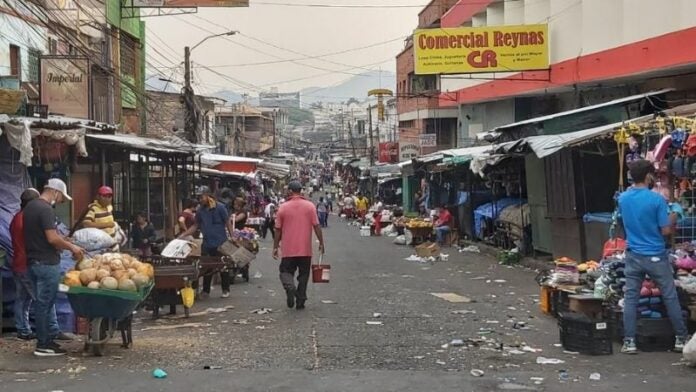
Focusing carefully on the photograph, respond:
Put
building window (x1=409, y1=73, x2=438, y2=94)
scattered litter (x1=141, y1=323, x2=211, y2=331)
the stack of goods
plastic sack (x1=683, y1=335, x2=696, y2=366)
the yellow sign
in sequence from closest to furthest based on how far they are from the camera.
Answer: plastic sack (x1=683, y1=335, x2=696, y2=366) < scattered litter (x1=141, y1=323, x2=211, y2=331) < the stack of goods < the yellow sign < building window (x1=409, y1=73, x2=438, y2=94)

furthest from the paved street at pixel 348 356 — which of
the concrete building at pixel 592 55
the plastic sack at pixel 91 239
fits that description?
the concrete building at pixel 592 55

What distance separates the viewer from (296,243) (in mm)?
12086

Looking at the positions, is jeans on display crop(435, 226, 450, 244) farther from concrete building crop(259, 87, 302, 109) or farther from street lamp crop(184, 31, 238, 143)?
concrete building crop(259, 87, 302, 109)

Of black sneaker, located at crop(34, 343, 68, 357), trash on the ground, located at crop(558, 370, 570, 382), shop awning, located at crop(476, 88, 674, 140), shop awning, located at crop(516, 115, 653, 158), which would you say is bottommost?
trash on the ground, located at crop(558, 370, 570, 382)

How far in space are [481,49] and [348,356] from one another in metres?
18.0

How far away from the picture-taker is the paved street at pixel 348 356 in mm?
7391

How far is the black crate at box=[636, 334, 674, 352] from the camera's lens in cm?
881

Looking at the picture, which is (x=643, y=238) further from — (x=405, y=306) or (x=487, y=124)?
(x=487, y=124)

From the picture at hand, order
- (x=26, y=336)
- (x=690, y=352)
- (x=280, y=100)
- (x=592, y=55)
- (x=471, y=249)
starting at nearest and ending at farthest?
1. (x=690, y=352)
2. (x=26, y=336)
3. (x=592, y=55)
4. (x=471, y=249)
5. (x=280, y=100)

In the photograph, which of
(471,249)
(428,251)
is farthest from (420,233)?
(428,251)

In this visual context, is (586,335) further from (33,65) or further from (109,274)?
(33,65)

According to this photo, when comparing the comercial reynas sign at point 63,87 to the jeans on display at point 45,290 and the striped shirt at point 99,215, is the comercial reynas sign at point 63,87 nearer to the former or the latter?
the striped shirt at point 99,215

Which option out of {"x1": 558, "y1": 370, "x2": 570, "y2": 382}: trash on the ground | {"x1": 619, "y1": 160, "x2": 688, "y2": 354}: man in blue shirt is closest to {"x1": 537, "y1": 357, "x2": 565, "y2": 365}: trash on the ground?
{"x1": 558, "y1": 370, "x2": 570, "y2": 382}: trash on the ground

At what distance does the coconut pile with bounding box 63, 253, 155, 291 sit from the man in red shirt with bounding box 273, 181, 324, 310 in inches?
131
